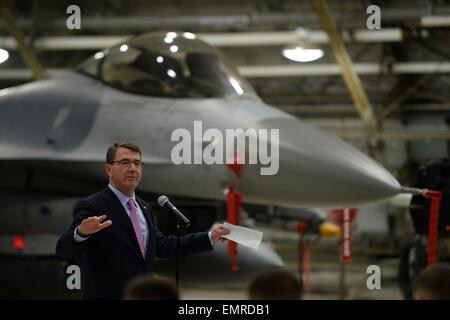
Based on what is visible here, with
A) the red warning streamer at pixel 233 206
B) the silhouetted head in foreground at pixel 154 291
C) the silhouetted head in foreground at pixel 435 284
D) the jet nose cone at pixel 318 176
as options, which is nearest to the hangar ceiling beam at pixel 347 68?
the jet nose cone at pixel 318 176

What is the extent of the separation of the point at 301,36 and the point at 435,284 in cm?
433

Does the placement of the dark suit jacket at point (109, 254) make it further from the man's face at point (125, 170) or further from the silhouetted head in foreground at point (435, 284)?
the silhouetted head in foreground at point (435, 284)

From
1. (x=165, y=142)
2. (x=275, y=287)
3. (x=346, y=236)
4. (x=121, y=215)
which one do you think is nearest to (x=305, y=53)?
(x=165, y=142)

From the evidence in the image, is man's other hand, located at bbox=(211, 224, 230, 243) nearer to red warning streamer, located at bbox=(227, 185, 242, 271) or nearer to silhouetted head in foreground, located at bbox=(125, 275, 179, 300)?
silhouetted head in foreground, located at bbox=(125, 275, 179, 300)

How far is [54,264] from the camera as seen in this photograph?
3.71 meters

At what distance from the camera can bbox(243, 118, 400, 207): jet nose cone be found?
2.95m

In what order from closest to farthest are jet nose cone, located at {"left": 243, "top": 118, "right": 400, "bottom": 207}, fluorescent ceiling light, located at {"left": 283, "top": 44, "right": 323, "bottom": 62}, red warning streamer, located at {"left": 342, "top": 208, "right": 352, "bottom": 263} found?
jet nose cone, located at {"left": 243, "top": 118, "right": 400, "bottom": 207}
red warning streamer, located at {"left": 342, "top": 208, "right": 352, "bottom": 263}
fluorescent ceiling light, located at {"left": 283, "top": 44, "right": 323, "bottom": 62}

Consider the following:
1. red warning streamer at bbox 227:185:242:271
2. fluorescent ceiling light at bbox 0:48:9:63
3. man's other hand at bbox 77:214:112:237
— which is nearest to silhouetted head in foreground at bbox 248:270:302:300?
man's other hand at bbox 77:214:112:237

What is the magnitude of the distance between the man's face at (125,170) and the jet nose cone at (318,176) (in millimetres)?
994

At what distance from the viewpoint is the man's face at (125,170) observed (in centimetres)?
217

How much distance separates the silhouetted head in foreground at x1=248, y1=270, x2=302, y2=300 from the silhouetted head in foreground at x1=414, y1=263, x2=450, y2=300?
339 millimetres

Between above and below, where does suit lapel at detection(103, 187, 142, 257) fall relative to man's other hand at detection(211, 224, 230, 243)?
above

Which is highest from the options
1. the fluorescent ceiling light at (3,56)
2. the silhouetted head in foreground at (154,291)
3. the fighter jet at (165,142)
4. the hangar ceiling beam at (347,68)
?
the hangar ceiling beam at (347,68)
